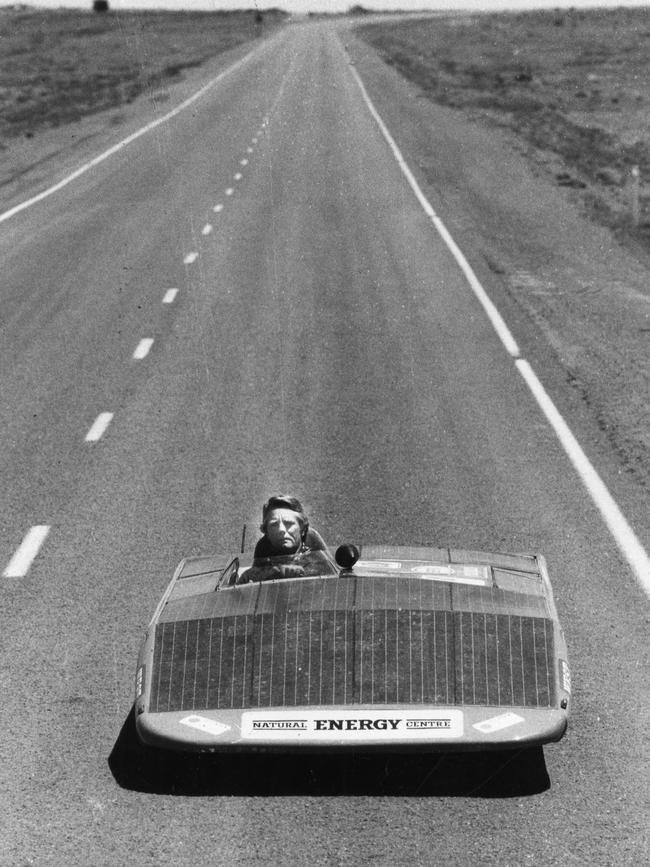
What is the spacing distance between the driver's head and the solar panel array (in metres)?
0.66

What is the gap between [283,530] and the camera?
8.37 meters

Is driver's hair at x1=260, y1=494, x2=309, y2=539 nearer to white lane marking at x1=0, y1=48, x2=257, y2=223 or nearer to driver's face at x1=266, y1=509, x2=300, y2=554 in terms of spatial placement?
driver's face at x1=266, y1=509, x2=300, y2=554

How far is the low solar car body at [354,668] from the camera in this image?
695 cm

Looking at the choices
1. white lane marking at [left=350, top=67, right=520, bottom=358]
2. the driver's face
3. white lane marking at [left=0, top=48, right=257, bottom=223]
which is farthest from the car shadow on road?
white lane marking at [left=0, top=48, right=257, bottom=223]

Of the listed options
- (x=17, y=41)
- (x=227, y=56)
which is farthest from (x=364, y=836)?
(x=17, y=41)

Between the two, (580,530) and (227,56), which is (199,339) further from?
(227,56)

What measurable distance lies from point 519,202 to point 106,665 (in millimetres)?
26468

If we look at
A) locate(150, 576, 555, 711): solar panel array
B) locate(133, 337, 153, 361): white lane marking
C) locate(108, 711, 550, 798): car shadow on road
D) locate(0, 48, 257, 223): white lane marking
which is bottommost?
locate(0, 48, 257, 223): white lane marking

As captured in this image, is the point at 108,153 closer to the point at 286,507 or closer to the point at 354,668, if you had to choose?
the point at 286,507

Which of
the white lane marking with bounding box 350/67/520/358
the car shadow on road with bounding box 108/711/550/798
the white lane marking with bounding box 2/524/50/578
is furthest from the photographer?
the white lane marking with bounding box 350/67/520/358

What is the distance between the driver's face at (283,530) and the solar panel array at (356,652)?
0.66 m

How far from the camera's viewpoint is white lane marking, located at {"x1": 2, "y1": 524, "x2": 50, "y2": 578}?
10.7 metres

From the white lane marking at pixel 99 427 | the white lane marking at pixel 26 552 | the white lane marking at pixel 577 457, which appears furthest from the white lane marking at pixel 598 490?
the white lane marking at pixel 99 427

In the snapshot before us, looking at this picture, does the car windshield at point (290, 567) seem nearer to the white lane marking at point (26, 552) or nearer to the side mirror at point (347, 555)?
the side mirror at point (347, 555)
